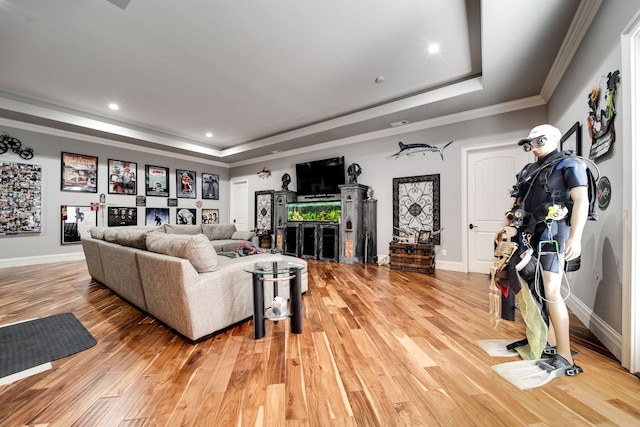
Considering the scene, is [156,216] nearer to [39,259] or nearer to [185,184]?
[185,184]

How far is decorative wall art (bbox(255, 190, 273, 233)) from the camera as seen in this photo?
7169mm

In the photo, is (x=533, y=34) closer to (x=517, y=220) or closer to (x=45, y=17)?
(x=517, y=220)

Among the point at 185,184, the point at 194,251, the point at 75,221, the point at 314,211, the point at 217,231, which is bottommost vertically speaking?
the point at 217,231

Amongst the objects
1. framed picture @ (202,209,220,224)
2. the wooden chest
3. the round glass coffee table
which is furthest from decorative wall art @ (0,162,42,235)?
the wooden chest

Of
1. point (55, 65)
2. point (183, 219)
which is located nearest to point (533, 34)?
point (55, 65)

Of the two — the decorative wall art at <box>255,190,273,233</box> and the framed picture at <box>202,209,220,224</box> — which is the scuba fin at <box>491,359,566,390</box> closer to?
the decorative wall art at <box>255,190,273,233</box>

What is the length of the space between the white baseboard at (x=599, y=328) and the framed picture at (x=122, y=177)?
835 centimetres

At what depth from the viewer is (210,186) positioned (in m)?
8.01

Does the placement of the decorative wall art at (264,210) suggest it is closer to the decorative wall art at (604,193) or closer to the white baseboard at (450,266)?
the white baseboard at (450,266)

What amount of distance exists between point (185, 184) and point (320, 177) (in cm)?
419

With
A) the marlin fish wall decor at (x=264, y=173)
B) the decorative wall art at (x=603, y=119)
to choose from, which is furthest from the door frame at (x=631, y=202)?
A: the marlin fish wall decor at (x=264, y=173)

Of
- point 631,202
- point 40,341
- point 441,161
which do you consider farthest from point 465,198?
point 40,341

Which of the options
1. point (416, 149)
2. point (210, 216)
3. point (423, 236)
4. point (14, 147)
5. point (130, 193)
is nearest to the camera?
point (423, 236)

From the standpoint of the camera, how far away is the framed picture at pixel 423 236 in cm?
456
